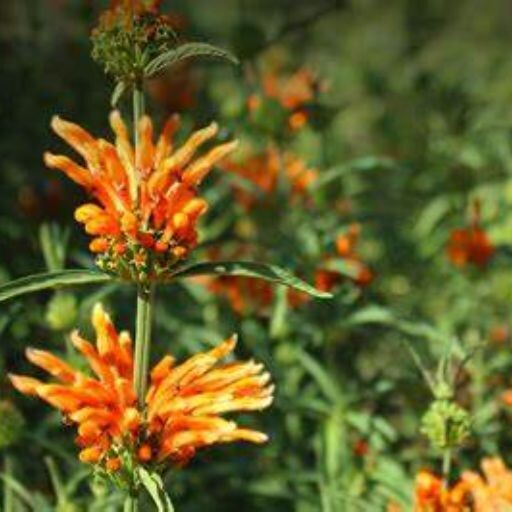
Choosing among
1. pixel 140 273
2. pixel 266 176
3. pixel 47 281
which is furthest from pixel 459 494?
pixel 266 176

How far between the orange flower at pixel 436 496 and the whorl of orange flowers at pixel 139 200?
28.9 inches

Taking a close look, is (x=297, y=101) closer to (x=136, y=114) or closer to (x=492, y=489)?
(x=492, y=489)

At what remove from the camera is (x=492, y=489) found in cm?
206

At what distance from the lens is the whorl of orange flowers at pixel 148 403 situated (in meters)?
1.63

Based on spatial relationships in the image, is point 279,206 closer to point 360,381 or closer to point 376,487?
point 360,381

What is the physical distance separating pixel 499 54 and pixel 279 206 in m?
4.34

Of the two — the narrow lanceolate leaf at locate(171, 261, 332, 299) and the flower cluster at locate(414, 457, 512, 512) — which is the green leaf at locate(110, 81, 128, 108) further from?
the flower cluster at locate(414, 457, 512, 512)

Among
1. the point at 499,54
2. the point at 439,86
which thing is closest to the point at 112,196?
the point at 439,86

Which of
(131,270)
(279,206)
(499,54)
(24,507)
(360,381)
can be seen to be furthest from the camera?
(499,54)

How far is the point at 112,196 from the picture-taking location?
1663 millimetres

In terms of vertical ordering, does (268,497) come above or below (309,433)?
below

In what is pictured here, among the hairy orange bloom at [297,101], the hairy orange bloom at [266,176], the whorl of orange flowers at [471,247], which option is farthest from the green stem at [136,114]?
the whorl of orange flowers at [471,247]

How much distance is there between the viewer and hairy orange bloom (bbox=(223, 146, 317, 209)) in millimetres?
3428

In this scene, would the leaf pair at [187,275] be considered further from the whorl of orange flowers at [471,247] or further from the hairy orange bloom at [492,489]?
the whorl of orange flowers at [471,247]
